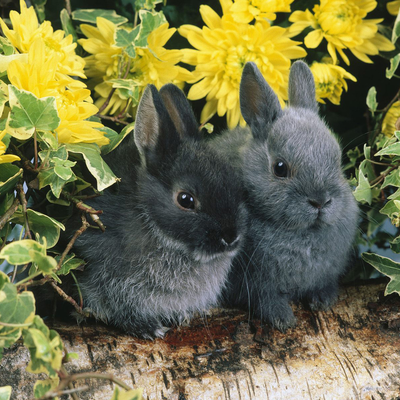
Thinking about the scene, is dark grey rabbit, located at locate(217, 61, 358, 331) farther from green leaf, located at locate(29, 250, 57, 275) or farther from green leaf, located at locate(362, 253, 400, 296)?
green leaf, located at locate(29, 250, 57, 275)

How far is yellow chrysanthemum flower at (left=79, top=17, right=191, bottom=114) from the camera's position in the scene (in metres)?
1.46

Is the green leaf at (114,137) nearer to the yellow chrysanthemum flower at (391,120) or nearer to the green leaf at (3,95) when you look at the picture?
the green leaf at (3,95)

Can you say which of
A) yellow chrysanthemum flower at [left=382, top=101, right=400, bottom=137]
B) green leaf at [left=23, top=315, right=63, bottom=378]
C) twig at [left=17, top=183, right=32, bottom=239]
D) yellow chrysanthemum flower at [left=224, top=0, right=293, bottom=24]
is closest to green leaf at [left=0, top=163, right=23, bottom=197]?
twig at [left=17, top=183, right=32, bottom=239]

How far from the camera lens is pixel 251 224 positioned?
4.43 ft

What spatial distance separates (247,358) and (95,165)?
0.55 m

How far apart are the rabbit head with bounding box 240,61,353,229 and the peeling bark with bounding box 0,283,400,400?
0.89 ft

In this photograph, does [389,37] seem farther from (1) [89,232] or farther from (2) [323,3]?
(1) [89,232]

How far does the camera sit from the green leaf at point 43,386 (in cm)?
96

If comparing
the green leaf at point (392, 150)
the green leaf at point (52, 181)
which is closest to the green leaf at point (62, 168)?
the green leaf at point (52, 181)

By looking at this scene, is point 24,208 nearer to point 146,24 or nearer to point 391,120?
point 146,24

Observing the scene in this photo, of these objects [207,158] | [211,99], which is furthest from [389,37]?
[207,158]

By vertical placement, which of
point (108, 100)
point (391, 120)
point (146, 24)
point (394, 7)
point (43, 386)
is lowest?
point (43, 386)

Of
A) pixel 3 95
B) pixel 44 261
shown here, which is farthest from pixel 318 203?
pixel 3 95

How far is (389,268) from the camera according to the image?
137cm
